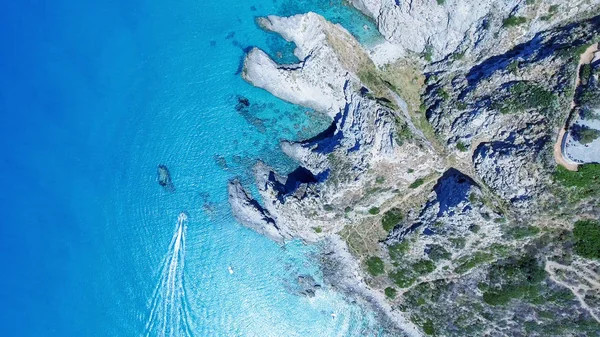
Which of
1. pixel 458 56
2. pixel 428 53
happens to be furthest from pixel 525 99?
pixel 428 53

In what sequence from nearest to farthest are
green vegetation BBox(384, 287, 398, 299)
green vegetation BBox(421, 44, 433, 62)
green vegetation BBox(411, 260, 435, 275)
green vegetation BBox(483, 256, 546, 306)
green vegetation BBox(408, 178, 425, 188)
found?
green vegetation BBox(483, 256, 546, 306) → green vegetation BBox(421, 44, 433, 62) → green vegetation BBox(408, 178, 425, 188) → green vegetation BBox(411, 260, 435, 275) → green vegetation BBox(384, 287, 398, 299)

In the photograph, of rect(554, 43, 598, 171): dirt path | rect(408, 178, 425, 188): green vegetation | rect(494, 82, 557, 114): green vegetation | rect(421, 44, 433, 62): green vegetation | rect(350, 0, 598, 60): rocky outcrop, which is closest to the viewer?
rect(554, 43, 598, 171): dirt path

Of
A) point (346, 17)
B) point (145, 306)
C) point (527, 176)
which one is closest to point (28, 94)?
point (145, 306)

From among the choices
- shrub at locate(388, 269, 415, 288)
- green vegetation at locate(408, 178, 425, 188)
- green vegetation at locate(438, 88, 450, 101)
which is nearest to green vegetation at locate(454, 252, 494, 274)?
shrub at locate(388, 269, 415, 288)

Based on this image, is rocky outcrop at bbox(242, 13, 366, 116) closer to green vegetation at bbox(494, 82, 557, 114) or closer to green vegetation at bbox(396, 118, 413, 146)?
green vegetation at bbox(396, 118, 413, 146)

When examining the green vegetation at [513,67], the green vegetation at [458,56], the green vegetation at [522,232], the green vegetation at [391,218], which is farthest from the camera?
the green vegetation at [391,218]

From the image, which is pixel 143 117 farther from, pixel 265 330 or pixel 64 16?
pixel 265 330

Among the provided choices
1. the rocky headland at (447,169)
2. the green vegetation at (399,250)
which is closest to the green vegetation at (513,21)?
the rocky headland at (447,169)

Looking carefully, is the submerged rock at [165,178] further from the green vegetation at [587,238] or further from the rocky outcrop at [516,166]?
the green vegetation at [587,238]
